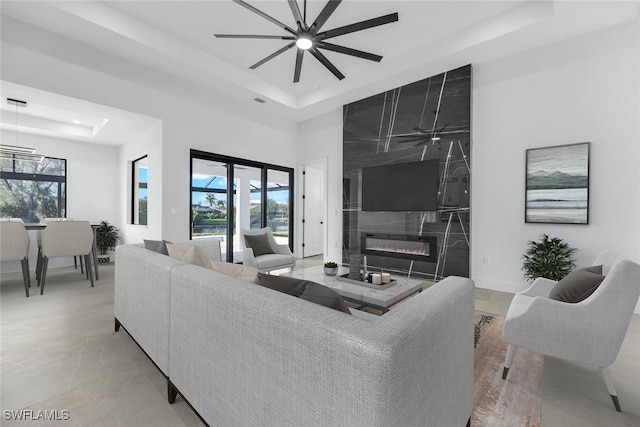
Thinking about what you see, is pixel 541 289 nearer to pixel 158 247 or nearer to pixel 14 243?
pixel 158 247

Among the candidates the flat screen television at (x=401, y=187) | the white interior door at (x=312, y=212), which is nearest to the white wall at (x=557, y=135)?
the flat screen television at (x=401, y=187)


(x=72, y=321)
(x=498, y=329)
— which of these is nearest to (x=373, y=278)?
(x=498, y=329)

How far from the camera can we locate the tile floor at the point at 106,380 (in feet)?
4.76

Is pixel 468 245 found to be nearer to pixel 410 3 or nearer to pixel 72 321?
pixel 410 3

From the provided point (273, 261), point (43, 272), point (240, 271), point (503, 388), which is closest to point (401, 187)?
point (273, 261)

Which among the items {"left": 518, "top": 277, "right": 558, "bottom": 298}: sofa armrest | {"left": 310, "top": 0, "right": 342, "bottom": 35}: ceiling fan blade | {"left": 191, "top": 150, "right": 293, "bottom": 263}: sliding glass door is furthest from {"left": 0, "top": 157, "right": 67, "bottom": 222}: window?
{"left": 518, "top": 277, "right": 558, "bottom": 298}: sofa armrest

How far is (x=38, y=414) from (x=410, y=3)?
4660 millimetres

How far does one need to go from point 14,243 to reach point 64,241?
0.45 m

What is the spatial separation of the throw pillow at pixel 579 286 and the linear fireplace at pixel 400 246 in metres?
2.43

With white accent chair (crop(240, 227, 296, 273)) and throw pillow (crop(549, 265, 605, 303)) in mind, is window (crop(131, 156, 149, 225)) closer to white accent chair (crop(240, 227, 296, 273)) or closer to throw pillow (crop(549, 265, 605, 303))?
→ white accent chair (crop(240, 227, 296, 273))

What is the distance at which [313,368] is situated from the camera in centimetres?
79

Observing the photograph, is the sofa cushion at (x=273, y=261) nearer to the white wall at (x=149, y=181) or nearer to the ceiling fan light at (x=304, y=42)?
Answer: the white wall at (x=149, y=181)

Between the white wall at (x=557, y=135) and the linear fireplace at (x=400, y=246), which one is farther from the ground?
the white wall at (x=557, y=135)

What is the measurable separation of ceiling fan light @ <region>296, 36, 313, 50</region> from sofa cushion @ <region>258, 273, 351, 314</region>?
98.2 inches
